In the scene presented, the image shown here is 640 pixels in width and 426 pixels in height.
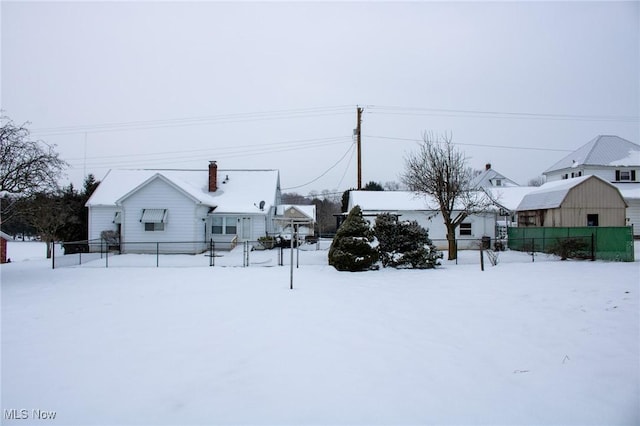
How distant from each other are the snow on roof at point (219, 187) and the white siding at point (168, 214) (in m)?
0.87

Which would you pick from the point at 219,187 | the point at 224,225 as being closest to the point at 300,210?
the point at 219,187

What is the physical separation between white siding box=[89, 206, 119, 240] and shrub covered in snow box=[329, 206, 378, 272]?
18.6 meters

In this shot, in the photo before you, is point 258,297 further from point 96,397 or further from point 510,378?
point 510,378

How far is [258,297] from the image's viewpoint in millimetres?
11477

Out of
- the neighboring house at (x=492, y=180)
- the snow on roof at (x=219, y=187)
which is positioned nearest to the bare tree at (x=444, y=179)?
the snow on roof at (x=219, y=187)

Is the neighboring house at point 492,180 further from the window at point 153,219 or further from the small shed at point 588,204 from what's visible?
the window at point 153,219

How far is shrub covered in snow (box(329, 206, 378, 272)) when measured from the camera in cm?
1698

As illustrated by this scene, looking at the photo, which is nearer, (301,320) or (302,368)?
(302,368)

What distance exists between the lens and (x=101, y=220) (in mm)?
27891

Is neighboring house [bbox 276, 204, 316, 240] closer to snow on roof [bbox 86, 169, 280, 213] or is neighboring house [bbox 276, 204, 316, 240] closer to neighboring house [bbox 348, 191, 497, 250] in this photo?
snow on roof [bbox 86, 169, 280, 213]

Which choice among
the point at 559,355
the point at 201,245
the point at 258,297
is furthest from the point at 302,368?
the point at 201,245

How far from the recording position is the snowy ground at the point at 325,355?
484cm

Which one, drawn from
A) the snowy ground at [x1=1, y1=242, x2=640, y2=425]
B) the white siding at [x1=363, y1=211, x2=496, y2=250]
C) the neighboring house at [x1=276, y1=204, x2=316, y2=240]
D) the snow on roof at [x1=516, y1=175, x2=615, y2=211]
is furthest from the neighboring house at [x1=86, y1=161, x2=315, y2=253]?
the snow on roof at [x1=516, y1=175, x2=615, y2=211]

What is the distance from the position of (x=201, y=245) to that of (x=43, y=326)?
18749mm
